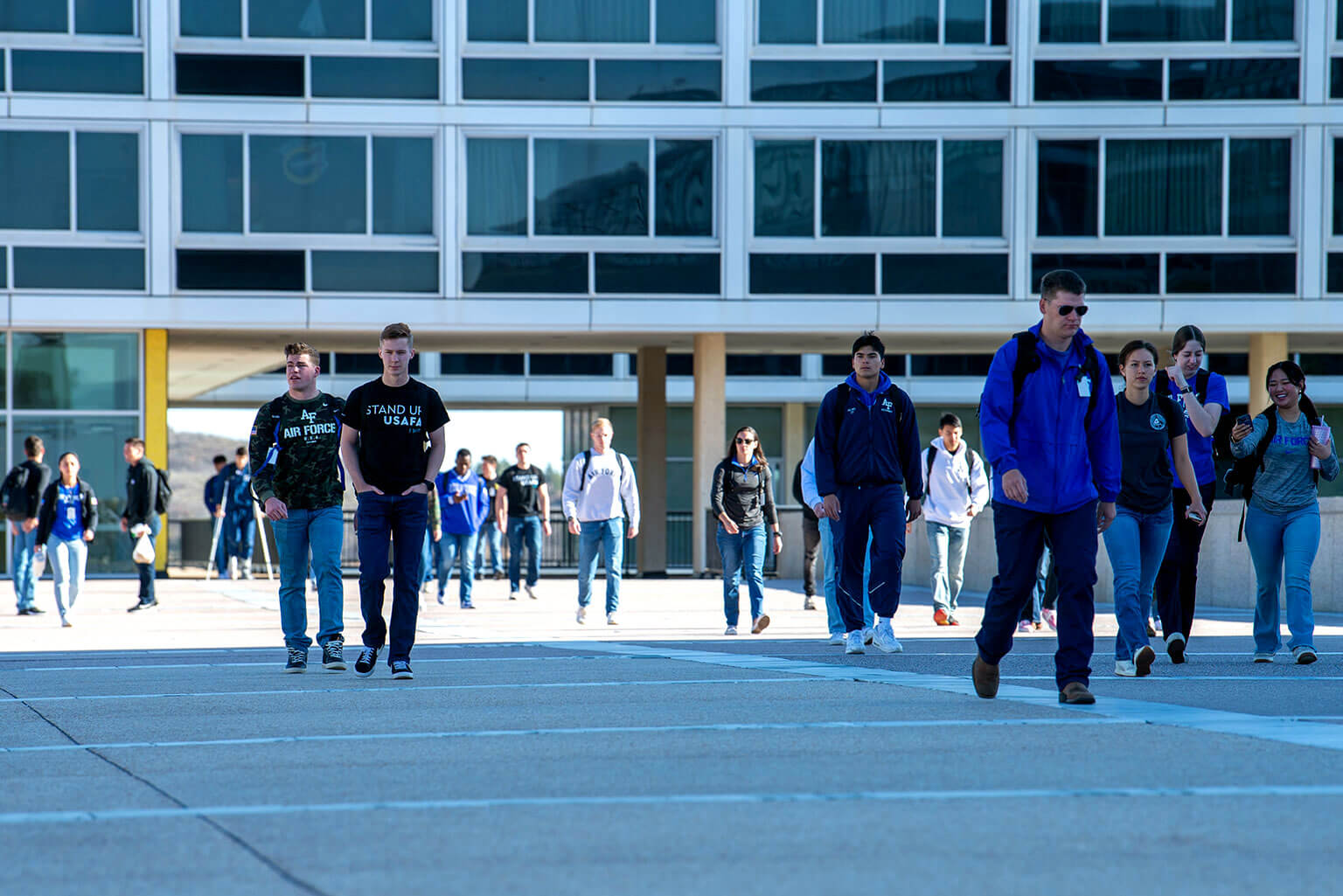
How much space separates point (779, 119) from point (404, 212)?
5563 millimetres

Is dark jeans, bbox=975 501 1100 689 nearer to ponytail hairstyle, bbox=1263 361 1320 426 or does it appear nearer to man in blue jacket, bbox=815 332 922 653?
man in blue jacket, bbox=815 332 922 653

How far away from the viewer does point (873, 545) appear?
1091 centimetres

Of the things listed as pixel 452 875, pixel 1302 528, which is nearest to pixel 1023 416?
pixel 1302 528

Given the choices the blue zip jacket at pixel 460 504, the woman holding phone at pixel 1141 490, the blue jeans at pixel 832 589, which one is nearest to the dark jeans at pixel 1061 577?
the woman holding phone at pixel 1141 490

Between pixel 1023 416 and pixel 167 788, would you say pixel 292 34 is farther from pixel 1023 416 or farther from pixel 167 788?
pixel 167 788

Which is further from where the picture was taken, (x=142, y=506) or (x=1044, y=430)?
(x=142, y=506)

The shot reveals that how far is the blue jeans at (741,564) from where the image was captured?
13.8m

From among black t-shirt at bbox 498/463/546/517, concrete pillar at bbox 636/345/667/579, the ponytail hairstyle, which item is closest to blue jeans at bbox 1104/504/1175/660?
the ponytail hairstyle

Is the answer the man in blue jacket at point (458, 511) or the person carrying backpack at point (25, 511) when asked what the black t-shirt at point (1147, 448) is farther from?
the person carrying backpack at point (25, 511)

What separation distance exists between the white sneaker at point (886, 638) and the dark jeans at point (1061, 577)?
11.0 feet

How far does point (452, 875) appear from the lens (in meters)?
4.08

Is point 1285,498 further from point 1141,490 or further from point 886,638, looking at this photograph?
point 886,638

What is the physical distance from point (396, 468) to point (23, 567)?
953cm

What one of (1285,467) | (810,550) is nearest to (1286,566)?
(1285,467)
